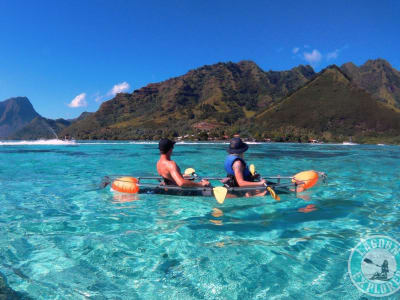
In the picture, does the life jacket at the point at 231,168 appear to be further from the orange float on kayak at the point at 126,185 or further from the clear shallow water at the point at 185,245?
the orange float on kayak at the point at 126,185

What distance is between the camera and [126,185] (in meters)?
11.0

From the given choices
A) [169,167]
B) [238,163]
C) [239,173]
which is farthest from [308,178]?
[169,167]

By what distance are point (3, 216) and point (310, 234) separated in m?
9.66

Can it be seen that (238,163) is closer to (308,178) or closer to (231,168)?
(231,168)

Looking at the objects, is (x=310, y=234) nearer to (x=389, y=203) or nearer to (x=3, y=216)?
(x=389, y=203)

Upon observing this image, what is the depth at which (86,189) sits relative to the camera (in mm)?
13617

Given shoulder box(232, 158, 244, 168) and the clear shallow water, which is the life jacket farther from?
the clear shallow water

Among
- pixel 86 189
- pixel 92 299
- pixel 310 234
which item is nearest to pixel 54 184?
pixel 86 189

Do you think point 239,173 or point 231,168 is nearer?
point 239,173

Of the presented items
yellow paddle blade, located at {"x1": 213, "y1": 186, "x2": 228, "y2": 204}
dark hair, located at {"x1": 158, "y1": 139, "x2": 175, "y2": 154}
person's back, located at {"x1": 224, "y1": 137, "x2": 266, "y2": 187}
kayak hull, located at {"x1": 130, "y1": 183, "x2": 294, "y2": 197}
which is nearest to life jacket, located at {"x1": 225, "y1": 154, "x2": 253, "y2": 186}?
person's back, located at {"x1": 224, "y1": 137, "x2": 266, "y2": 187}
